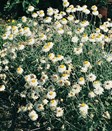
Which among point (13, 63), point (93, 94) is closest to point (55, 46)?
point (13, 63)

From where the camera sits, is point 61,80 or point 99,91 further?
point 61,80

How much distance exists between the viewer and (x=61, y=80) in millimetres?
3643

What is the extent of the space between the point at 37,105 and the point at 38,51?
3.15 feet

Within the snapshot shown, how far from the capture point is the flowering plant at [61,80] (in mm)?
3639

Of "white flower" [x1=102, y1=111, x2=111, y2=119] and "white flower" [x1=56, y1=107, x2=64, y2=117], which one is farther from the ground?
"white flower" [x1=56, y1=107, x2=64, y2=117]

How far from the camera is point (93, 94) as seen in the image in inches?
139

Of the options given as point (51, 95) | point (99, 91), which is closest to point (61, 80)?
point (51, 95)

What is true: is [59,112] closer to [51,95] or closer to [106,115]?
[51,95]

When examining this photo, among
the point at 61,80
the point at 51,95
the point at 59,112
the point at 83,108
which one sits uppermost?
the point at 61,80

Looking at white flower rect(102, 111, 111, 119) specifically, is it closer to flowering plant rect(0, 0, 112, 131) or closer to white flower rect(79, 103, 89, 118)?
flowering plant rect(0, 0, 112, 131)

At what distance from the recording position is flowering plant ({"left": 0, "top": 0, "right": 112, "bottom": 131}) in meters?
3.64

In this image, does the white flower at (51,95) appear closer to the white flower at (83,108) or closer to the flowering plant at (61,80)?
the flowering plant at (61,80)

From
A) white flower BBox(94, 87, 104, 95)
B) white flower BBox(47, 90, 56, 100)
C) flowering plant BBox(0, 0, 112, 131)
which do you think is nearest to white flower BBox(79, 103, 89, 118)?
flowering plant BBox(0, 0, 112, 131)

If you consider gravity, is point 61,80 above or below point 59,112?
above
